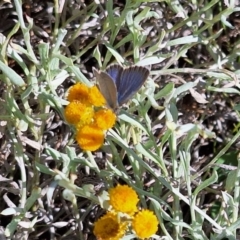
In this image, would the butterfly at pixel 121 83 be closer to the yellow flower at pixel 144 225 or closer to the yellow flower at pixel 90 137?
the yellow flower at pixel 90 137

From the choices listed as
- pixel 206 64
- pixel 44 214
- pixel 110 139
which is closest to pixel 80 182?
pixel 44 214

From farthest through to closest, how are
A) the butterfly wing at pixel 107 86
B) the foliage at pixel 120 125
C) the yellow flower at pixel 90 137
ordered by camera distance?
the foliage at pixel 120 125, the yellow flower at pixel 90 137, the butterfly wing at pixel 107 86

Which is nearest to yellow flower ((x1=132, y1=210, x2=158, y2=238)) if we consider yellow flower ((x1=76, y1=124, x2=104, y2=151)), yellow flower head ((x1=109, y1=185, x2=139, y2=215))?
yellow flower head ((x1=109, y1=185, x2=139, y2=215))

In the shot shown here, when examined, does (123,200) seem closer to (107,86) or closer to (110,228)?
(110,228)

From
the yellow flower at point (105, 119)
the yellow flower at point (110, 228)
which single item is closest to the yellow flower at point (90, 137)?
the yellow flower at point (105, 119)

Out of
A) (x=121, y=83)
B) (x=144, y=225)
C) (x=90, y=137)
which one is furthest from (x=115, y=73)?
(x=144, y=225)

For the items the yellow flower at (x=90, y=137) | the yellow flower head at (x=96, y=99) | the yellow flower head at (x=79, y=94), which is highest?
the yellow flower head at (x=79, y=94)
